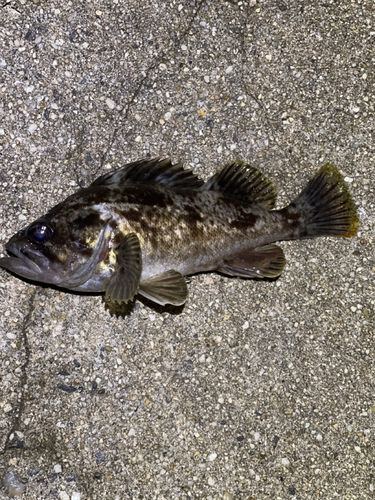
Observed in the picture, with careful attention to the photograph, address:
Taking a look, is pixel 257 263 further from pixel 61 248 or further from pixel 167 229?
pixel 61 248

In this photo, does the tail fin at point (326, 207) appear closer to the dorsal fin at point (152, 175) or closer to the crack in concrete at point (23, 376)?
the dorsal fin at point (152, 175)

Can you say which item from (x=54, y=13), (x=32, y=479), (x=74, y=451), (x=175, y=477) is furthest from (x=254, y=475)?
(x=54, y=13)

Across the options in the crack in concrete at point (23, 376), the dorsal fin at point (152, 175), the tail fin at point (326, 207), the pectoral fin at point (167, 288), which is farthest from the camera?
the tail fin at point (326, 207)

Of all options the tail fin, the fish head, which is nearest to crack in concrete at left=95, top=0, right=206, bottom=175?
the fish head

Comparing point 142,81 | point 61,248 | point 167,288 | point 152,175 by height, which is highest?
point 142,81

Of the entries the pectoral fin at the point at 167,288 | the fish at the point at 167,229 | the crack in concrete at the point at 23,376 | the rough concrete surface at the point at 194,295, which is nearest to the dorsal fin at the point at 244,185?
the fish at the point at 167,229

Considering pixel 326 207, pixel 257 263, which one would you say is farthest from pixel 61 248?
pixel 326 207

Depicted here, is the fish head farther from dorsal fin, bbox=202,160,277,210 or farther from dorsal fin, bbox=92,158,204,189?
dorsal fin, bbox=202,160,277,210
